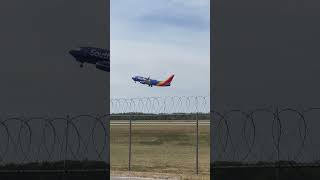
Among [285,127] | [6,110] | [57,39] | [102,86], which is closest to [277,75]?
[285,127]

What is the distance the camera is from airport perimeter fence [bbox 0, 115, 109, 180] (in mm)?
10703

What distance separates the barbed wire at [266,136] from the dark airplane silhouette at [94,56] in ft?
7.46

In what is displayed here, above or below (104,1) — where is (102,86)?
below

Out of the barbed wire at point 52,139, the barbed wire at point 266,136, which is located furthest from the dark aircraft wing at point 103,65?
the barbed wire at point 266,136

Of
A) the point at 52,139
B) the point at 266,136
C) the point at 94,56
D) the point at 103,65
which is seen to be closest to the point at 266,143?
the point at 266,136

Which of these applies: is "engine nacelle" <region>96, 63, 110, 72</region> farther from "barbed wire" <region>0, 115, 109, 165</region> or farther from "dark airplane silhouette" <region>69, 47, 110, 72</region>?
"barbed wire" <region>0, 115, 109, 165</region>

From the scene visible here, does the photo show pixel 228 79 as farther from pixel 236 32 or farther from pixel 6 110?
pixel 6 110

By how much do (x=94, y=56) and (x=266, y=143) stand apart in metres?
3.82

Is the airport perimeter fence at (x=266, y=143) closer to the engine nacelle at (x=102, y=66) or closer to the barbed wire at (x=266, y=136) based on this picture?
the barbed wire at (x=266, y=136)

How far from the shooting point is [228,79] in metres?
11.4

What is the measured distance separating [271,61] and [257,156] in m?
1.91

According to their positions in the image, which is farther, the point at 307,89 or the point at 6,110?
the point at 307,89

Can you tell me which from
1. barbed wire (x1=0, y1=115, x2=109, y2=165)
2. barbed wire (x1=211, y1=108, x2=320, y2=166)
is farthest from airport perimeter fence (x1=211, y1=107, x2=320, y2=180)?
barbed wire (x1=0, y1=115, x2=109, y2=165)

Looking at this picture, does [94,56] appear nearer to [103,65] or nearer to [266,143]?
[103,65]
